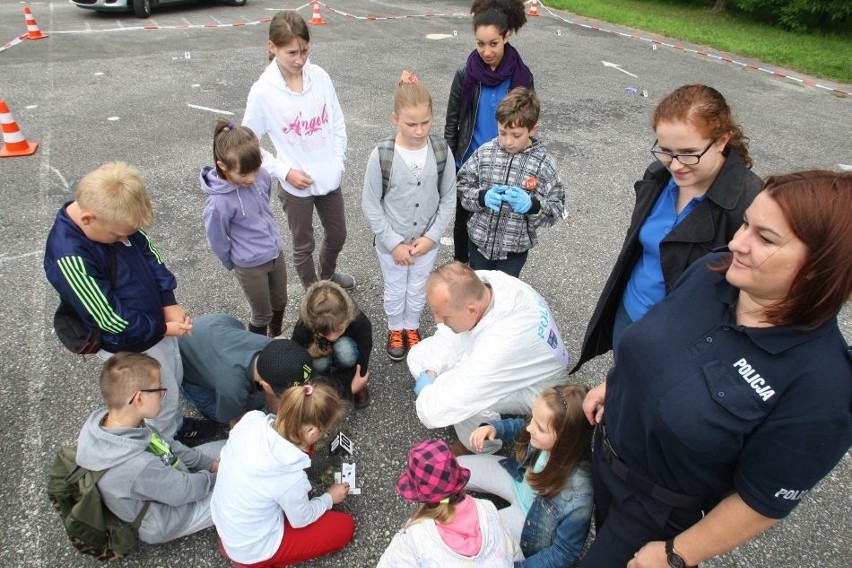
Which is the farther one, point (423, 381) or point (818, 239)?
point (423, 381)

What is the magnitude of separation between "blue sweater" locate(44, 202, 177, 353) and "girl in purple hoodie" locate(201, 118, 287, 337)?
0.46 m

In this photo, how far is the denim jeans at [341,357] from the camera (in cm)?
302

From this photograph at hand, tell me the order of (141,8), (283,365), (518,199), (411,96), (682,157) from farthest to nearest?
(141,8), (518,199), (411,96), (283,365), (682,157)

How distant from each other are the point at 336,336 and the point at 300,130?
4.82 feet

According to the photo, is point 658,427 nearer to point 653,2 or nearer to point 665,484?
point 665,484

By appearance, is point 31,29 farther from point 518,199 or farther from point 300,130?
point 518,199

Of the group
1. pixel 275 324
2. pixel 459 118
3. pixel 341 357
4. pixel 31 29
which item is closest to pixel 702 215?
pixel 341 357

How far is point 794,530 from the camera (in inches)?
106

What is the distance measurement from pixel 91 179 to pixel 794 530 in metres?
3.77

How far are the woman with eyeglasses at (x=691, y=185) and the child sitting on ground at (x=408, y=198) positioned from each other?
1.29 meters

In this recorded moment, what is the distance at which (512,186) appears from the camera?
317cm

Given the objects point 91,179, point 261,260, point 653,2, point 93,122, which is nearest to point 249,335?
point 261,260

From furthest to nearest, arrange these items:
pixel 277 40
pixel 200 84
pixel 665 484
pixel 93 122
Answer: pixel 200 84, pixel 93 122, pixel 277 40, pixel 665 484

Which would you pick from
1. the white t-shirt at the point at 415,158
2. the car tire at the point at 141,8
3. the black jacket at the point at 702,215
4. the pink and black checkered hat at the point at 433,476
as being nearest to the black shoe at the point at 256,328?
the white t-shirt at the point at 415,158
